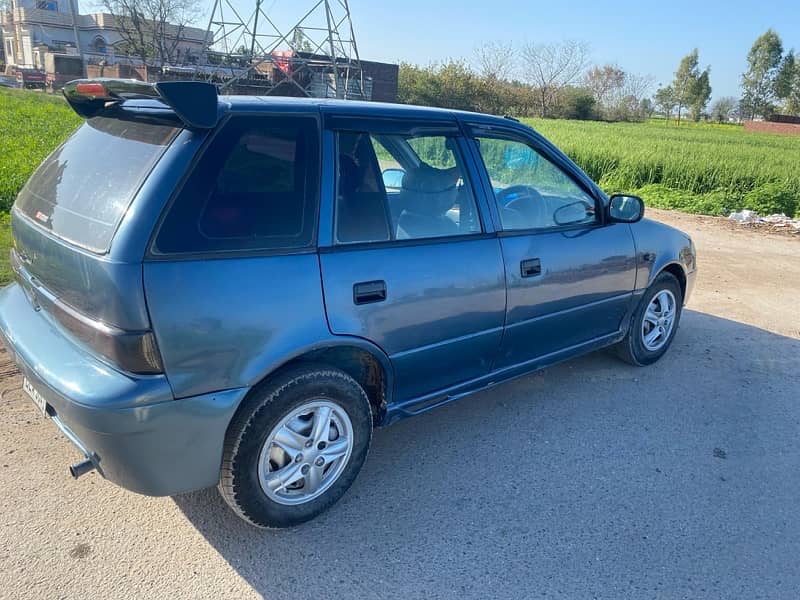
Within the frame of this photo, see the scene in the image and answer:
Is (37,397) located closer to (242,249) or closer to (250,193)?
(242,249)

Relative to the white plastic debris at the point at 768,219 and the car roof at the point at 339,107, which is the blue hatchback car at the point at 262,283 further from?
the white plastic debris at the point at 768,219

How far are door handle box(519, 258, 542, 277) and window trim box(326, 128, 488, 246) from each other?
0.28 m

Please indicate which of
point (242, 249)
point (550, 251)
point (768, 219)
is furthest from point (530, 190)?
point (768, 219)

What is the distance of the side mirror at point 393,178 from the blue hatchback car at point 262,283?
18 millimetres

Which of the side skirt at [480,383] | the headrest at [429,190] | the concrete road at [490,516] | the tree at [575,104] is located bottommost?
the concrete road at [490,516]

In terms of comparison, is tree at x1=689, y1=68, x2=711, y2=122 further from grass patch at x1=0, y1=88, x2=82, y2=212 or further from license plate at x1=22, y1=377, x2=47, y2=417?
license plate at x1=22, y1=377, x2=47, y2=417

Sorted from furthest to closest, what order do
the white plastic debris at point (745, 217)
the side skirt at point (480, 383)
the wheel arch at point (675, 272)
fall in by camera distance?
the white plastic debris at point (745, 217) < the wheel arch at point (675, 272) < the side skirt at point (480, 383)

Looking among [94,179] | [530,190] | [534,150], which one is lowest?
[530,190]

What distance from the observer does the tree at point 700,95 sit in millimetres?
84375

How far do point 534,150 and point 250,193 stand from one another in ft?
6.81

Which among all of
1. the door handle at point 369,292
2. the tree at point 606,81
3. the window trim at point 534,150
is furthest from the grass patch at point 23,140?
the tree at point 606,81

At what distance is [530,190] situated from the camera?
12.7 ft

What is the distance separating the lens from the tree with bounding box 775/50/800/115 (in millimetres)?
73875

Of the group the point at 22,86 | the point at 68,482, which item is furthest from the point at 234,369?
the point at 22,86
